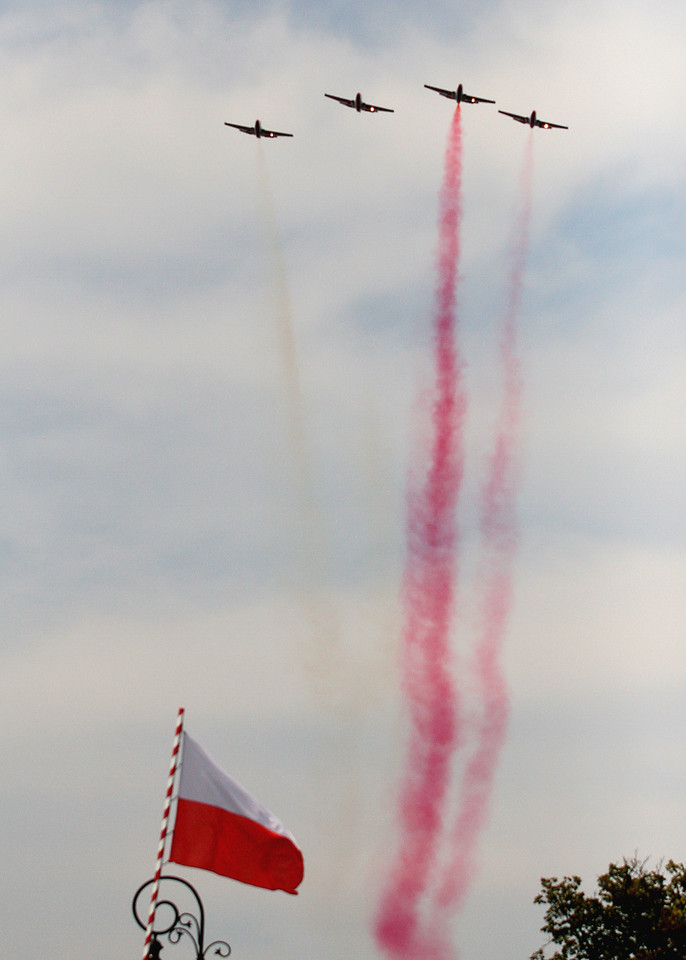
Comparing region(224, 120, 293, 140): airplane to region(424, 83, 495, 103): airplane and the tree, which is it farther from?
the tree

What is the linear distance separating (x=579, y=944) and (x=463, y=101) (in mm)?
58908

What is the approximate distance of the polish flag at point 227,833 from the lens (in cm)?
3075

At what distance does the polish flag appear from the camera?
101 feet

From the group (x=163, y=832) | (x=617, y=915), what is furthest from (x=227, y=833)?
(x=617, y=915)

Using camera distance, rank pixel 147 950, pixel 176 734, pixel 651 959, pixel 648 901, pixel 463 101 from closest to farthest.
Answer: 1. pixel 147 950
2. pixel 176 734
3. pixel 651 959
4. pixel 648 901
5. pixel 463 101

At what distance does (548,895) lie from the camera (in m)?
84.8

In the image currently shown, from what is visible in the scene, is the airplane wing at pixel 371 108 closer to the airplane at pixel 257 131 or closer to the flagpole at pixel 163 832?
the airplane at pixel 257 131

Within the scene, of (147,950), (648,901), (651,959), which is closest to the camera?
(147,950)

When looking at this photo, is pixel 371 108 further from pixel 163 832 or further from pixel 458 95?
pixel 163 832

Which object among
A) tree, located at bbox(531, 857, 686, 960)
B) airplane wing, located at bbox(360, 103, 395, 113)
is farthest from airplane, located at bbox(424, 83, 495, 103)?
tree, located at bbox(531, 857, 686, 960)

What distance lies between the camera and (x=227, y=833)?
1217 inches

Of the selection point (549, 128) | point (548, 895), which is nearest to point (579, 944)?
point (548, 895)

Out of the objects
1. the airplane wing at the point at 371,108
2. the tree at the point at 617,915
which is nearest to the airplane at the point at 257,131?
the airplane wing at the point at 371,108

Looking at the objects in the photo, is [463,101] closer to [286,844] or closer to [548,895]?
[548,895]
